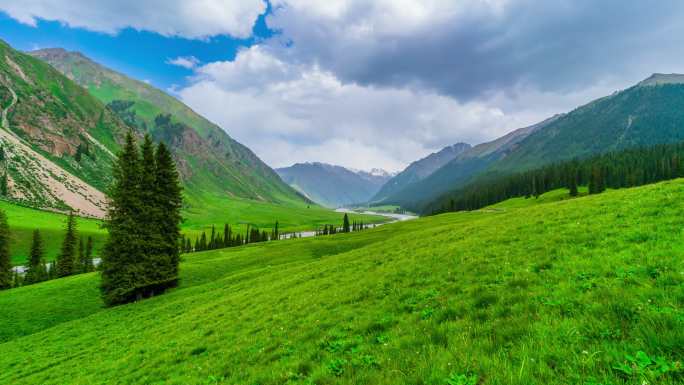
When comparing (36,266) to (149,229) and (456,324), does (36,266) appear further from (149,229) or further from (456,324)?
(456,324)

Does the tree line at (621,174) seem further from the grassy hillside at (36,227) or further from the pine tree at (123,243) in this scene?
the grassy hillside at (36,227)

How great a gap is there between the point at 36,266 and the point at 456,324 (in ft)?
352

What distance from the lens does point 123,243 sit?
36594 mm

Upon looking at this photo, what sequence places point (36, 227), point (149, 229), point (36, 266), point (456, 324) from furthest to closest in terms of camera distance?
1. point (36, 227)
2. point (36, 266)
3. point (149, 229)
4. point (456, 324)

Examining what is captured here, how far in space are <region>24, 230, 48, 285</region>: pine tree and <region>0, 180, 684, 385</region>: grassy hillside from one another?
70.4m

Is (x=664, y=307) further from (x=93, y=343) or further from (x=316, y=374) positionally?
(x=93, y=343)

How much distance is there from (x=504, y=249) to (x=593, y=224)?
4756 millimetres

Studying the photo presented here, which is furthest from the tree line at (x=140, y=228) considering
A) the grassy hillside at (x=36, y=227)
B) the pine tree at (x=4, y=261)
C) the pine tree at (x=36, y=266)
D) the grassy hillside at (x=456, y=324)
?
the grassy hillside at (x=36, y=227)

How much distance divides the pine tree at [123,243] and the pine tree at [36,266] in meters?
59.9

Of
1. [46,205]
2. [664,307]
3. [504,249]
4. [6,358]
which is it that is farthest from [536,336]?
[46,205]

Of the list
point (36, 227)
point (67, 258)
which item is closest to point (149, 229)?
point (67, 258)

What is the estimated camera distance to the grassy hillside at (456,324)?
17.8 feet

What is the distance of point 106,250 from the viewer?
3678cm

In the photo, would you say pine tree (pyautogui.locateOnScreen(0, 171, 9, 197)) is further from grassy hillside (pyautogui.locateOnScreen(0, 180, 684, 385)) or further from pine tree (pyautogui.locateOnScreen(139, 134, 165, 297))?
grassy hillside (pyautogui.locateOnScreen(0, 180, 684, 385))
